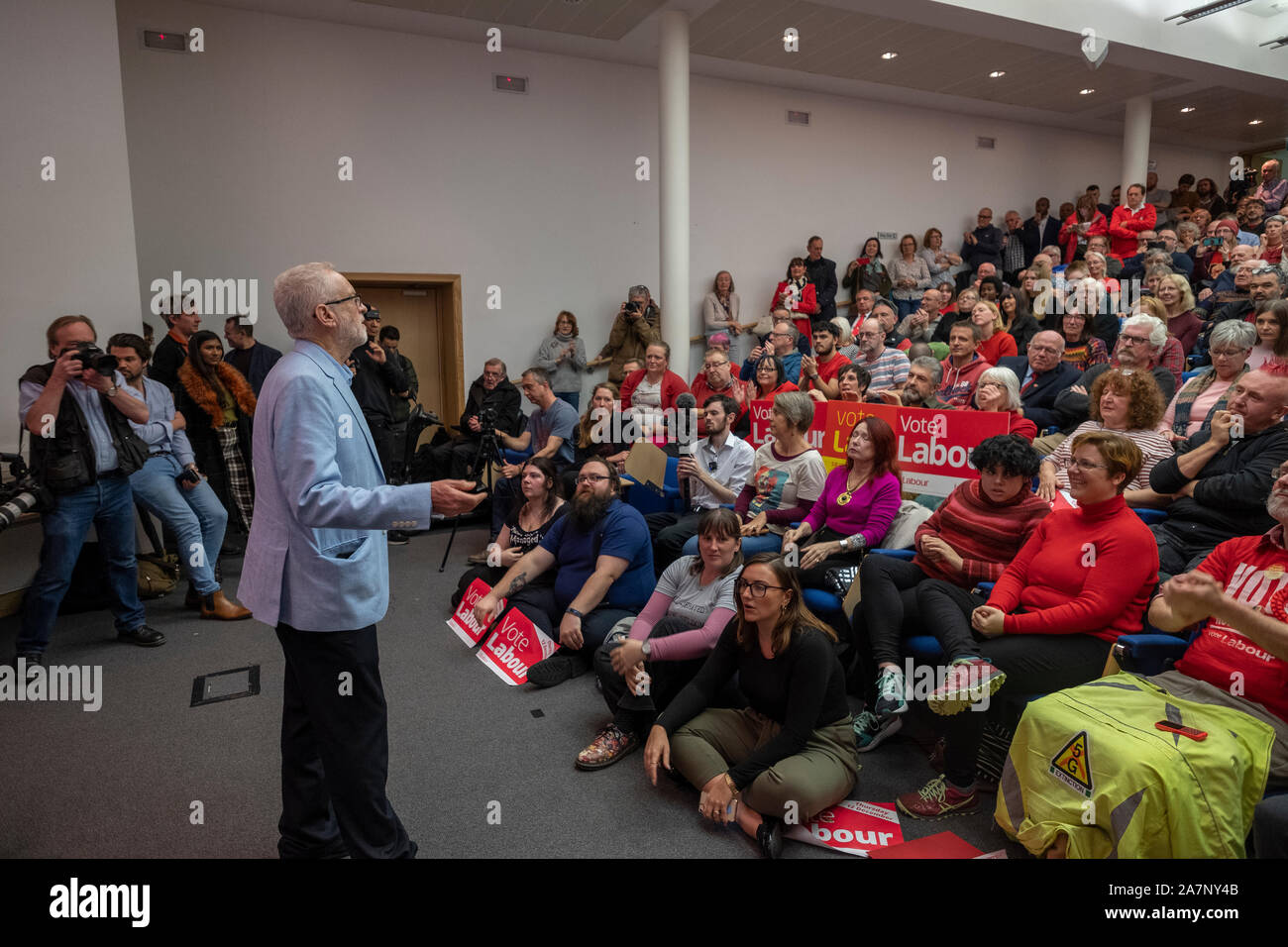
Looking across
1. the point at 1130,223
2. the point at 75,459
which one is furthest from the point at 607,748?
the point at 1130,223

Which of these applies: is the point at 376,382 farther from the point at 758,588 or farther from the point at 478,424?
the point at 758,588

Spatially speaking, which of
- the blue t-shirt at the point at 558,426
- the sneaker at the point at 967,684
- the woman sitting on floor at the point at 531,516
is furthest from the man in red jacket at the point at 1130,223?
the sneaker at the point at 967,684

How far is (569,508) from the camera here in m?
3.81

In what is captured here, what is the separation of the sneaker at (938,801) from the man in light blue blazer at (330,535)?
1588 millimetres

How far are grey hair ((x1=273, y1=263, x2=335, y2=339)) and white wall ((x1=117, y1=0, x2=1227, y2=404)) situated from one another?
5.61 meters

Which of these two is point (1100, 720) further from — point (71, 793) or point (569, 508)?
point (71, 793)

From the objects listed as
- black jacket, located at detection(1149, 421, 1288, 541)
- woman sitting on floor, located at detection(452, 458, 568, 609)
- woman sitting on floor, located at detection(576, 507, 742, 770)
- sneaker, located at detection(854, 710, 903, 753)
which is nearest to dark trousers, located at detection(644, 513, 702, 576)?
woman sitting on floor, located at detection(452, 458, 568, 609)

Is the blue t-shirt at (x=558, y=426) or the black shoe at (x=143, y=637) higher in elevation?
the blue t-shirt at (x=558, y=426)

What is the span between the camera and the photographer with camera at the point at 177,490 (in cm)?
424

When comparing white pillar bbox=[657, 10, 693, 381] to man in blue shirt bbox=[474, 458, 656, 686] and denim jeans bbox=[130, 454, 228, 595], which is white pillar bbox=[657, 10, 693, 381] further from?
denim jeans bbox=[130, 454, 228, 595]

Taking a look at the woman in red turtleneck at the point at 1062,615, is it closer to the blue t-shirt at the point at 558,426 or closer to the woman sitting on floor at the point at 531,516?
the woman sitting on floor at the point at 531,516

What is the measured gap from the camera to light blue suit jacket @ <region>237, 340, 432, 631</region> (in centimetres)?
171
